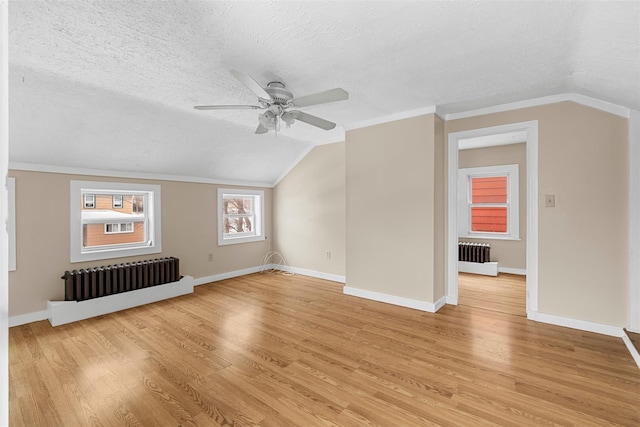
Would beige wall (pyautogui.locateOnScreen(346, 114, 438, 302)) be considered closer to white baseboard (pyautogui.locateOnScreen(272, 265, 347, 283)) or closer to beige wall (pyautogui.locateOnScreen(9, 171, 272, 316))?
white baseboard (pyautogui.locateOnScreen(272, 265, 347, 283))

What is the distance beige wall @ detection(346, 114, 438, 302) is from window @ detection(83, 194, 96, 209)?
3.52 m

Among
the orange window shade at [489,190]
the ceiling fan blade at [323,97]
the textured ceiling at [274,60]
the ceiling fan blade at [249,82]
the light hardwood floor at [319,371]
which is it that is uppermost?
the textured ceiling at [274,60]

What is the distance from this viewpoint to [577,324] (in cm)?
300

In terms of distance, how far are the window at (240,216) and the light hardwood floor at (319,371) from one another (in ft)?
7.02

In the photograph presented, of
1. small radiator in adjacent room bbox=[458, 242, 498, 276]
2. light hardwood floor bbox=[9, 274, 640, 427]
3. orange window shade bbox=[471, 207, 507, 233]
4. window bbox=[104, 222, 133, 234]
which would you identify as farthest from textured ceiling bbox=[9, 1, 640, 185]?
orange window shade bbox=[471, 207, 507, 233]

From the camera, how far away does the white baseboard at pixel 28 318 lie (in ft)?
10.6

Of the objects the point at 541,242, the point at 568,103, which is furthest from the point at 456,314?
the point at 568,103

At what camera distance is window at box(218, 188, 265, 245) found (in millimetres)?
5305

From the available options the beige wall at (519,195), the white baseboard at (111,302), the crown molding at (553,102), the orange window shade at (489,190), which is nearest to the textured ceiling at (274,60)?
the crown molding at (553,102)

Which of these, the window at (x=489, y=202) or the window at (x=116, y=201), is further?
the window at (x=489, y=202)

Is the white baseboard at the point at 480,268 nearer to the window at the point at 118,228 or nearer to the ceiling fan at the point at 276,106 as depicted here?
the ceiling fan at the point at 276,106

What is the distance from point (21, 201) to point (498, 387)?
498cm

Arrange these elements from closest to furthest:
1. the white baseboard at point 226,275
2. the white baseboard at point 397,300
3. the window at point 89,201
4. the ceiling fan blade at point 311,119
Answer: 1. the ceiling fan blade at point 311,119
2. the white baseboard at point 397,300
3. the window at point 89,201
4. the white baseboard at point 226,275

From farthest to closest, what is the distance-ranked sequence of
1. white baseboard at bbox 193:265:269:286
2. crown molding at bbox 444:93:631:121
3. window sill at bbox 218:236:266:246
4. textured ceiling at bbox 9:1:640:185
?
window sill at bbox 218:236:266:246 < white baseboard at bbox 193:265:269:286 < crown molding at bbox 444:93:631:121 < textured ceiling at bbox 9:1:640:185
